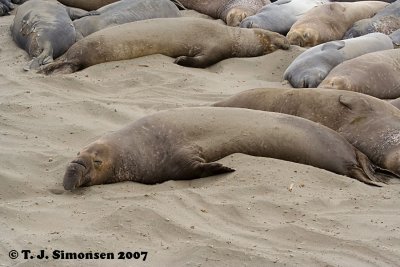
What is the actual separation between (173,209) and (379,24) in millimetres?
5333

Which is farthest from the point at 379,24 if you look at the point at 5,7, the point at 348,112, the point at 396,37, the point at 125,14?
the point at 5,7

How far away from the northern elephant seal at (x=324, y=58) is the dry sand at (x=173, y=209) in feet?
4.34

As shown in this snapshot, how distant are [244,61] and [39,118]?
2934 millimetres

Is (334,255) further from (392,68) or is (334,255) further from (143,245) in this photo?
(392,68)

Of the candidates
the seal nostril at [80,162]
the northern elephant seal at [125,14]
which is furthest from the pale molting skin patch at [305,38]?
the seal nostril at [80,162]

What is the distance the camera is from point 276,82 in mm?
7918

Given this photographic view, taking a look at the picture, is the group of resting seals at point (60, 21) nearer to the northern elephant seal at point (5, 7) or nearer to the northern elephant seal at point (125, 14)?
the northern elephant seal at point (125, 14)

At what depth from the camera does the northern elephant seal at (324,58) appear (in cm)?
755

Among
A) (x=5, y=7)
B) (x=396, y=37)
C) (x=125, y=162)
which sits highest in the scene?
(x=125, y=162)

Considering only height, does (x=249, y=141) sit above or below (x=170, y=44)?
above

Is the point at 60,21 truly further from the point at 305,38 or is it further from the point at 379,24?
the point at 379,24

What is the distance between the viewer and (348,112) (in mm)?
6023

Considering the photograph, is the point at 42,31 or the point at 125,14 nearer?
the point at 42,31

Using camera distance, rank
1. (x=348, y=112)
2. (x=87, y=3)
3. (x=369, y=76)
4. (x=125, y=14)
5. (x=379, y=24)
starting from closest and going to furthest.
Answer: (x=348, y=112) < (x=369, y=76) < (x=125, y=14) < (x=379, y=24) < (x=87, y=3)
